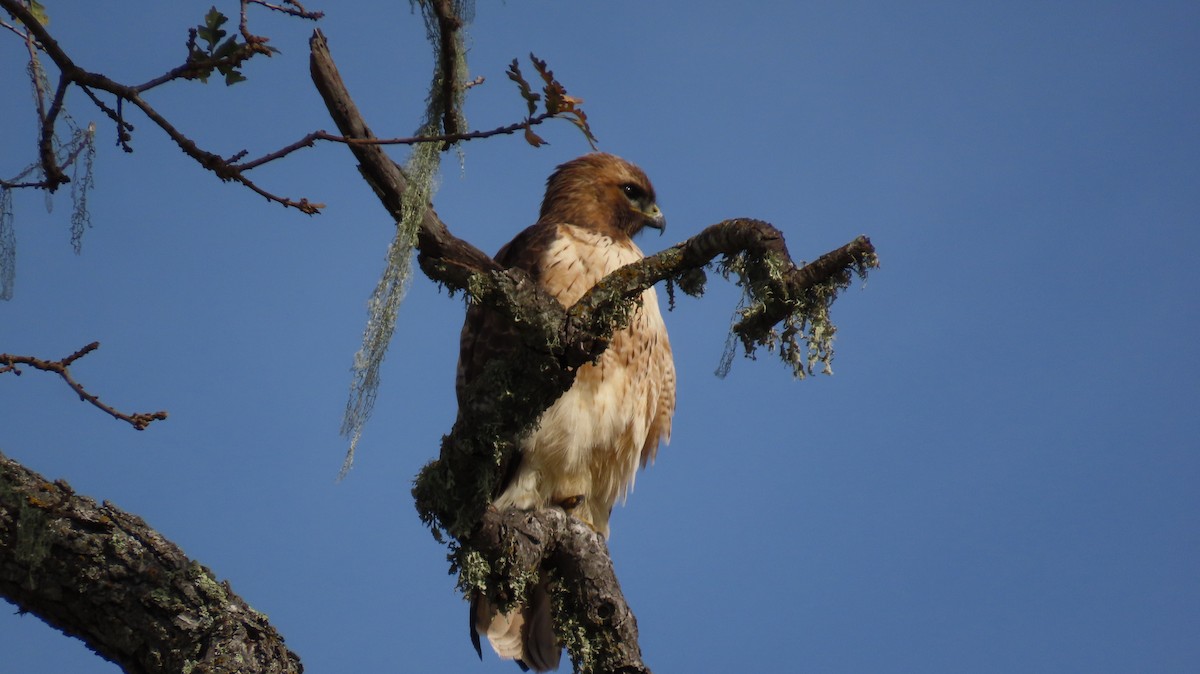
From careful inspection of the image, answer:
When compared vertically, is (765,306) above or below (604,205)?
below

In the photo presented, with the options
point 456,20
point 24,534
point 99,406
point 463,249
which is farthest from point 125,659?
point 456,20

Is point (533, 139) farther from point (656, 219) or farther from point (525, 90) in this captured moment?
point (656, 219)

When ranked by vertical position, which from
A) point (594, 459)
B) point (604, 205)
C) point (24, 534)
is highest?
point (604, 205)

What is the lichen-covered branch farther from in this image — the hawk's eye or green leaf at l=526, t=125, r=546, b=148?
the hawk's eye

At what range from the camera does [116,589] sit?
325cm

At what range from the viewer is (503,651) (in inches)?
215

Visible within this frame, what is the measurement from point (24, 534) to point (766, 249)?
2.32m

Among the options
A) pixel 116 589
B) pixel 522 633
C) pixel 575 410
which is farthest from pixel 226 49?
pixel 522 633

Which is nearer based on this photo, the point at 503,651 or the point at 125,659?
the point at 125,659

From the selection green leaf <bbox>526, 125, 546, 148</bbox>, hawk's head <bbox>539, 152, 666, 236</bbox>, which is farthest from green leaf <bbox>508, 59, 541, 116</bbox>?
hawk's head <bbox>539, 152, 666, 236</bbox>

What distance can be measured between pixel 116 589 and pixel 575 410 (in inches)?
100.0

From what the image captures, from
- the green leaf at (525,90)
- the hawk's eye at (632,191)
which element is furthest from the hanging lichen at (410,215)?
the hawk's eye at (632,191)

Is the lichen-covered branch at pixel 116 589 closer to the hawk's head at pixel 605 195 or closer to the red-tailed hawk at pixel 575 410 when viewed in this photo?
the red-tailed hawk at pixel 575 410

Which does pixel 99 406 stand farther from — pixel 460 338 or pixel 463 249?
pixel 460 338
